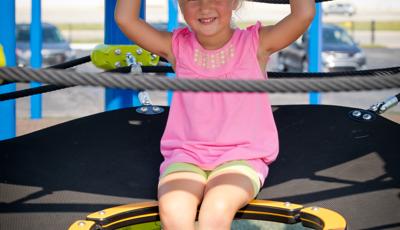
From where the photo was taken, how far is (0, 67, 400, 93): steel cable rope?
141cm

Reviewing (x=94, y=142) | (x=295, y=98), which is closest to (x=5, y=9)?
(x=94, y=142)

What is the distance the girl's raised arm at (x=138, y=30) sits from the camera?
7.49 feet

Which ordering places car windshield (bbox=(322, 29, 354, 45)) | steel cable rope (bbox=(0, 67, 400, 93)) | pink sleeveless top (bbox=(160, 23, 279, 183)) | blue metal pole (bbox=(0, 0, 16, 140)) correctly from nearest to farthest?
steel cable rope (bbox=(0, 67, 400, 93)) < pink sleeveless top (bbox=(160, 23, 279, 183)) < blue metal pole (bbox=(0, 0, 16, 140)) < car windshield (bbox=(322, 29, 354, 45))

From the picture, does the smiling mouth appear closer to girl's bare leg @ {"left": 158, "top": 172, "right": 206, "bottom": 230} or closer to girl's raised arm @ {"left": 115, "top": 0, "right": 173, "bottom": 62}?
girl's raised arm @ {"left": 115, "top": 0, "right": 173, "bottom": 62}

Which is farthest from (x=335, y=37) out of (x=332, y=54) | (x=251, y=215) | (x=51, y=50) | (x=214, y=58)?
(x=251, y=215)

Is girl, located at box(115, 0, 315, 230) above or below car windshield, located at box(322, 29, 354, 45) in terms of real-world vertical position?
above

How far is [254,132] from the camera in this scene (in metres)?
2.23

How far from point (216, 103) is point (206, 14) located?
10.9 inches

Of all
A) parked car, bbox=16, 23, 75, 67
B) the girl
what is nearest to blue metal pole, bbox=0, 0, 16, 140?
the girl

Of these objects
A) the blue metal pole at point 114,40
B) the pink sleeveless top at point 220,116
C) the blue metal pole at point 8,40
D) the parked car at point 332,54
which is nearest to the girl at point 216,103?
the pink sleeveless top at point 220,116

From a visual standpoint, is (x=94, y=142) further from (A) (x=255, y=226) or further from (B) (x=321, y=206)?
(B) (x=321, y=206)

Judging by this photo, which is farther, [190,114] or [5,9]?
[5,9]

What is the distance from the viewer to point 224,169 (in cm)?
206

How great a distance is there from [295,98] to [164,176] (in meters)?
7.63
